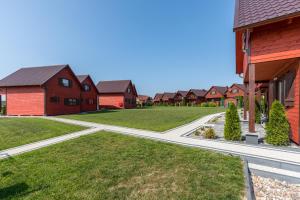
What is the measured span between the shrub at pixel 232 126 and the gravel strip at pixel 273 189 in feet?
8.48

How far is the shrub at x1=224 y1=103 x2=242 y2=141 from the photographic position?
20.9 feet

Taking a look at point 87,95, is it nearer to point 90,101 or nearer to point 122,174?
point 90,101

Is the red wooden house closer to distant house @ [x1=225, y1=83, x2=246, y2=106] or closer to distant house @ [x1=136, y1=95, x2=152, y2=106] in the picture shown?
distant house @ [x1=225, y1=83, x2=246, y2=106]

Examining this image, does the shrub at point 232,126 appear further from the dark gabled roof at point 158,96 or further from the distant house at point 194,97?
the dark gabled roof at point 158,96

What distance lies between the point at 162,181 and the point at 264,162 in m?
2.80

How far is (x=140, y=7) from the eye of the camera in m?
14.3

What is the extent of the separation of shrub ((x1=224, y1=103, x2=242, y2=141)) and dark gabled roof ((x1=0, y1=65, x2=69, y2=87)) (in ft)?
61.9

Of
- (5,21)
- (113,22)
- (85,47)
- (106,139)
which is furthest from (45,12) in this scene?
Result: (106,139)

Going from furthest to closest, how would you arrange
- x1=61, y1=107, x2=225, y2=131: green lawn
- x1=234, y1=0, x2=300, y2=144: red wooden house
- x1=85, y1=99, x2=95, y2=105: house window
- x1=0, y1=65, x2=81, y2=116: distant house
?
x1=85, y1=99, x2=95, y2=105: house window, x1=0, y1=65, x2=81, y2=116: distant house, x1=61, y1=107, x2=225, y2=131: green lawn, x1=234, y1=0, x2=300, y2=144: red wooden house

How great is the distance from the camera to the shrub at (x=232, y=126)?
20.9 ft

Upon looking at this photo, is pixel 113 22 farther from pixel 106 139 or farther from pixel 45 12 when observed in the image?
pixel 106 139

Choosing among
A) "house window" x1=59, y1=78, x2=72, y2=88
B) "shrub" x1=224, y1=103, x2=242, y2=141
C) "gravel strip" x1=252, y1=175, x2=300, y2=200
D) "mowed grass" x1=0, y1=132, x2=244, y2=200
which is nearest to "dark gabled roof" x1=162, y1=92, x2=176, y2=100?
"house window" x1=59, y1=78, x2=72, y2=88

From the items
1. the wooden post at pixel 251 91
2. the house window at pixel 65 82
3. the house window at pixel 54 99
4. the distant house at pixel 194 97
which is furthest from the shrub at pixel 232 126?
the distant house at pixel 194 97

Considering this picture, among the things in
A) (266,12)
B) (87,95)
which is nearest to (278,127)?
(266,12)
